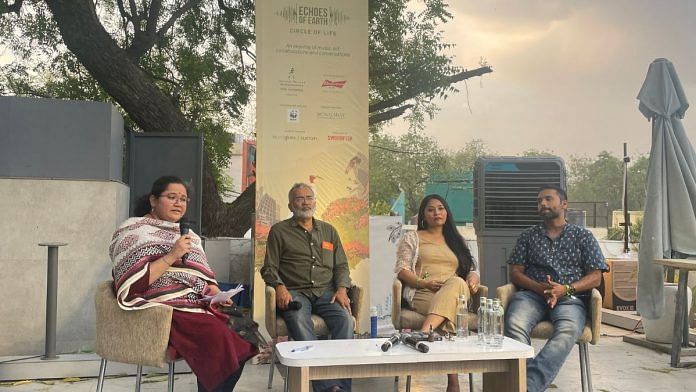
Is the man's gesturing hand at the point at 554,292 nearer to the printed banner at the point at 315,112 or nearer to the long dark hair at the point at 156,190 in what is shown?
the printed banner at the point at 315,112

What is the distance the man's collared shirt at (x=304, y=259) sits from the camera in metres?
3.70

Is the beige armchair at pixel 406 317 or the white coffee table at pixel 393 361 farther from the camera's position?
the beige armchair at pixel 406 317

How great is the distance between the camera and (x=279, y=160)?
14.8ft

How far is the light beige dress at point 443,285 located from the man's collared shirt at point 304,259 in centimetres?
47

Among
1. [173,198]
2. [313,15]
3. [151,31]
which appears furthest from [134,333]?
[151,31]

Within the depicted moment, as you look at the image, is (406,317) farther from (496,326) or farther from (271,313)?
(496,326)

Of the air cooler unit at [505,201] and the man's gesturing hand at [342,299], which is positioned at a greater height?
the air cooler unit at [505,201]

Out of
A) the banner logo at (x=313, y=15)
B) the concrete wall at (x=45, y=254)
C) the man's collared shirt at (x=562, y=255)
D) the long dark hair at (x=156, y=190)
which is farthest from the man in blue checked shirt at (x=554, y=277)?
the concrete wall at (x=45, y=254)

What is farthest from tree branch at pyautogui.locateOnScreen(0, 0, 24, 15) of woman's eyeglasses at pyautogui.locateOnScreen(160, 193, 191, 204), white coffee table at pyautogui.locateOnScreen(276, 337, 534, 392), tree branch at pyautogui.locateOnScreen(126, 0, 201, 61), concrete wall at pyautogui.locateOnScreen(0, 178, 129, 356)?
white coffee table at pyautogui.locateOnScreen(276, 337, 534, 392)

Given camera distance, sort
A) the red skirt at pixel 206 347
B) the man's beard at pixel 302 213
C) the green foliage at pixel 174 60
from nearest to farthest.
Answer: the red skirt at pixel 206 347, the man's beard at pixel 302 213, the green foliage at pixel 174 60

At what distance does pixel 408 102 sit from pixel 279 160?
331cm

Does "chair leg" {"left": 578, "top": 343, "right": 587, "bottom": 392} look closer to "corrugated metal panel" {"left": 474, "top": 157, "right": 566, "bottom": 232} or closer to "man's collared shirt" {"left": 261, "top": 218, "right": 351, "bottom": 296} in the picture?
"man's collared shirt" {"left": 261, "top": 218, "right": 351, "bottom": 296}

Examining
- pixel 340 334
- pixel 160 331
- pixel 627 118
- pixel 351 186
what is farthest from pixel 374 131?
pixel 627 118

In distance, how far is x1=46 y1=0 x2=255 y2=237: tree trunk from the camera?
602cm
